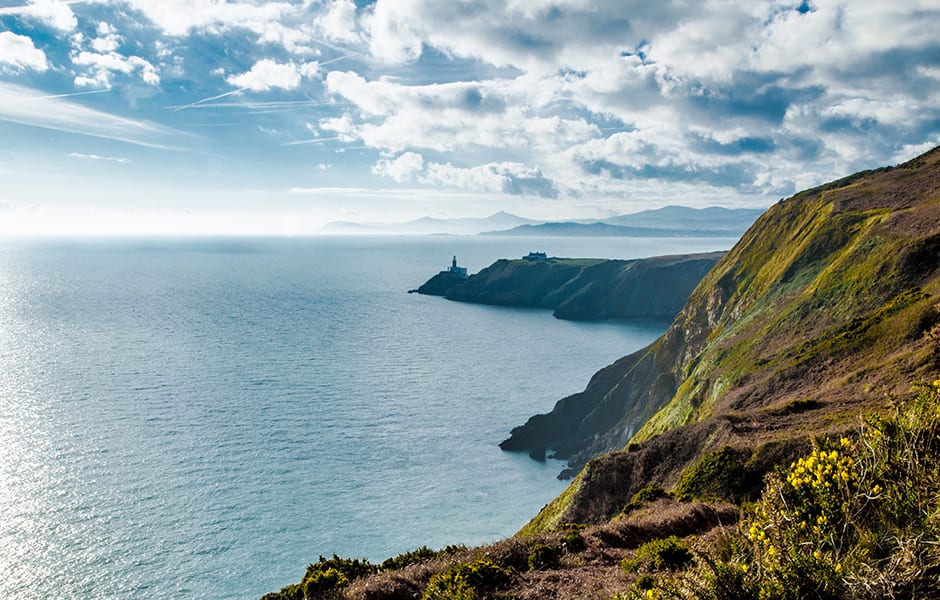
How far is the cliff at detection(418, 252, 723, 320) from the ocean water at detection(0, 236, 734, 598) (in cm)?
4210

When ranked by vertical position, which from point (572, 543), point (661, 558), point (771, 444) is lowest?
point (572, 543)

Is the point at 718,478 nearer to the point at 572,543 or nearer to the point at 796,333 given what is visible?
the point at 572,543

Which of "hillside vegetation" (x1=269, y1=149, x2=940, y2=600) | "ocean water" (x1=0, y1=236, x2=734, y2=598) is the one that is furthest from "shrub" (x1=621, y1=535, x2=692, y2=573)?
"ocean water" (x1=0, y1=236, x2=734, y2=598)

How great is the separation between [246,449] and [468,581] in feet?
183

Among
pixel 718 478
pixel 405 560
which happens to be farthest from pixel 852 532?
pixel 718 478

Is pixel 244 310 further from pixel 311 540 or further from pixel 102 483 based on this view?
pixel 311 540

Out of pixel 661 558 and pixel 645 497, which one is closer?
pixel 661 558

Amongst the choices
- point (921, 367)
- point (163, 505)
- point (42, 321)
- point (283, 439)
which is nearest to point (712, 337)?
point (921, 367)

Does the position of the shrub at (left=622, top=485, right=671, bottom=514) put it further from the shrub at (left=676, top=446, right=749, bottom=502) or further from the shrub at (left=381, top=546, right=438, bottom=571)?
the shrub at (left=381, top=546, right=438, bottom=571)

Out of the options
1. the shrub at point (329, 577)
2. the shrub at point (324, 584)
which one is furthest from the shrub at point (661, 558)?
the shrub at point (324, 584)

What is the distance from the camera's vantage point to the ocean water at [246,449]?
4534 centimetres

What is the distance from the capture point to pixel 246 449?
2557 inches

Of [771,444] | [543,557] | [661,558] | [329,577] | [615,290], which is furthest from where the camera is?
[615,290]

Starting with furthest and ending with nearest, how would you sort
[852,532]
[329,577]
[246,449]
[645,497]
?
[246,449], [645,497], [329,577], [852,532]
